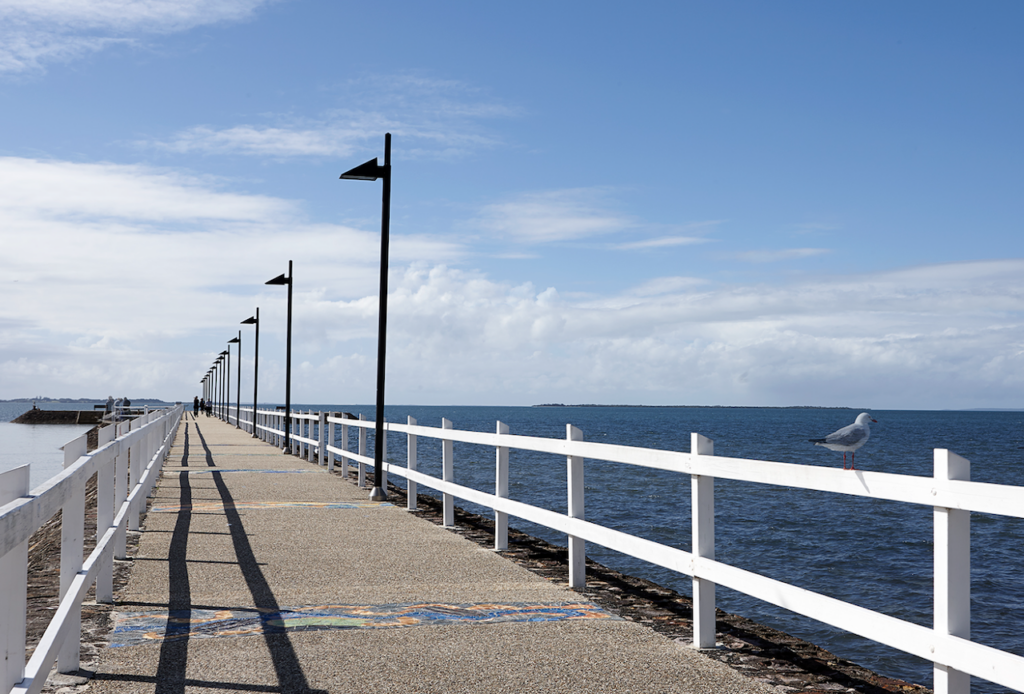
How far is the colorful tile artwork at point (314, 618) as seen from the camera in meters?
6.08

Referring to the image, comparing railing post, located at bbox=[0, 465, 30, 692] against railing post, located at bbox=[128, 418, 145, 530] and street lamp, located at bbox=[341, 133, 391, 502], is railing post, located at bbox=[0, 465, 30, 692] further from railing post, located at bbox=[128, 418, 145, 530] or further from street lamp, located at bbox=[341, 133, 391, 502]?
street lamp, located at bbox=[341, 133, 391, 502]

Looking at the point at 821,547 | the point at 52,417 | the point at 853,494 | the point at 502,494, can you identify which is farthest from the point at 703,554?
the point at 52,417

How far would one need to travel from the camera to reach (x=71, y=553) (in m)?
5.07

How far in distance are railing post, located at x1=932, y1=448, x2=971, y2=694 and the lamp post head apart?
42.9 feet

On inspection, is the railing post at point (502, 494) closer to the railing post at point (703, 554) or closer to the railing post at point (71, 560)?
the railing post at point (703, 554)

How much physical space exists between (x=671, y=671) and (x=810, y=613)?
91cm

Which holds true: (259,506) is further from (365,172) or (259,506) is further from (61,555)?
(61,555)

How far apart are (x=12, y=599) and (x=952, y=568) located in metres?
3.76

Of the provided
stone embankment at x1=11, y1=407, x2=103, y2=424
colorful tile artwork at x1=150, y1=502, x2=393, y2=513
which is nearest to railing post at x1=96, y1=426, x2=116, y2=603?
colorful tile artwork at x1=150, y1=502, x2=393, y2=513

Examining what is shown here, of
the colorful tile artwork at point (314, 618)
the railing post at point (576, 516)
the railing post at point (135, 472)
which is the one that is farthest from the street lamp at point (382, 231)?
the colorful tile artwork at point (314, 618)

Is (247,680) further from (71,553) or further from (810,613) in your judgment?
(810,613)

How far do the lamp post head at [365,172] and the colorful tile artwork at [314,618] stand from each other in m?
10.3

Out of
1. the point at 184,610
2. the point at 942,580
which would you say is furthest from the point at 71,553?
the point at 942,580

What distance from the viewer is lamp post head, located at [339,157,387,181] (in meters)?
15.9
